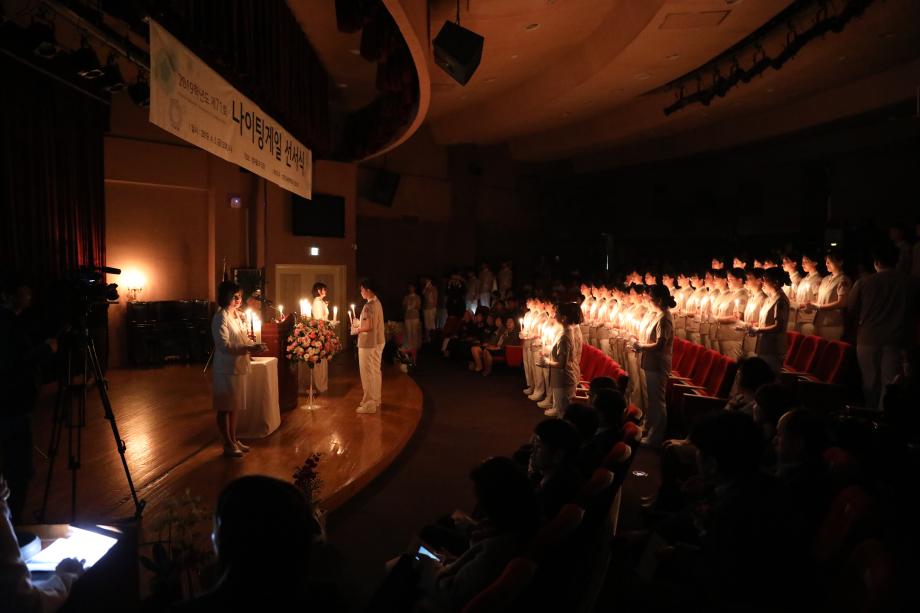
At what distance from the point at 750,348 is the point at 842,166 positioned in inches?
359

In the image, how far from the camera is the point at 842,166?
1441 centimetres

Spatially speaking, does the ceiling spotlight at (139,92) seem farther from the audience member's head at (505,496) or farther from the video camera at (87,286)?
the audience member's head at (505,496)

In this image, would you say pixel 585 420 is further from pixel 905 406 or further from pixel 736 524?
pixel 905 406

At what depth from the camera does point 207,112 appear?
189 inches

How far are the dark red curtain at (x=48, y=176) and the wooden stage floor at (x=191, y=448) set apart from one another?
6.70 feet

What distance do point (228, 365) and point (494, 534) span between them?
12.9 feet

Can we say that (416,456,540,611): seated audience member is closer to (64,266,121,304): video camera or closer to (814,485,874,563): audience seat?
(814,485,874,563): audience seat

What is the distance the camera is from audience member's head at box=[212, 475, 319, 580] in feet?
4.49

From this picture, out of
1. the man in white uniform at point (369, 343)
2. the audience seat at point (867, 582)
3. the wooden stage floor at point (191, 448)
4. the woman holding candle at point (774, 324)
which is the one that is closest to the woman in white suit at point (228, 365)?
the wooden stage floor at point (191, 448)

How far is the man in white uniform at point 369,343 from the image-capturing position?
7.83 meters

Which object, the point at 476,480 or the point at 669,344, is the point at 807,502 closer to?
the point at 476,480

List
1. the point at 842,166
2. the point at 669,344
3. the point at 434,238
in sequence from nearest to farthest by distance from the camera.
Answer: the point at 669,344 → the point at 842,166 → the point at 434,238

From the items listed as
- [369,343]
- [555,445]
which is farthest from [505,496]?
[369,343]

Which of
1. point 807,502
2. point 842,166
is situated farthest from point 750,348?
point 842,166
